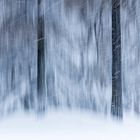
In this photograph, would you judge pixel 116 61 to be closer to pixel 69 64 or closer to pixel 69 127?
pixel 69 64

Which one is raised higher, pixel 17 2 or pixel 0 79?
pixel 17 2

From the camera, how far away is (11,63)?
5059mm

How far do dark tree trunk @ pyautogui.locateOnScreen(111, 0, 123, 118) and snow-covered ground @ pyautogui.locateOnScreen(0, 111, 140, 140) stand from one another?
21cm

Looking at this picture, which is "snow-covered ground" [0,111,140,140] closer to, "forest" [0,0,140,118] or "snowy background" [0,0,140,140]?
"snowy background" [0,0,140,140]

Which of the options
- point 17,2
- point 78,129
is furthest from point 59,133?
point 17,2

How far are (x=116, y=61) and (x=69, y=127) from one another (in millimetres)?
1119

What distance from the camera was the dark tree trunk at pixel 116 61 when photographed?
508cm

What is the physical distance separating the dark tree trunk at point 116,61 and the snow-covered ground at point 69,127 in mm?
206

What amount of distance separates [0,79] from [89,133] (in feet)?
4.61

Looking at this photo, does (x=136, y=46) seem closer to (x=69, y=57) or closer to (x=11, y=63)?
(x=69, y=57)

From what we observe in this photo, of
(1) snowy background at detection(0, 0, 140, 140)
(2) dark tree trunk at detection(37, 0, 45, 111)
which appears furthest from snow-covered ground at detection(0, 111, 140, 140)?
(2) dark tree trunk at detection(37, 0, 45, 111)

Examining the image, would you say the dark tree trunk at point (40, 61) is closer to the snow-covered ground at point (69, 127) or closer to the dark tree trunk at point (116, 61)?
the snow-covered ground at point (69, 127)

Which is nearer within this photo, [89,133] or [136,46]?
[89,133]

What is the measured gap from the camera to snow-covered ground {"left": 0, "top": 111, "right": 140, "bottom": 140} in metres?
4.70
